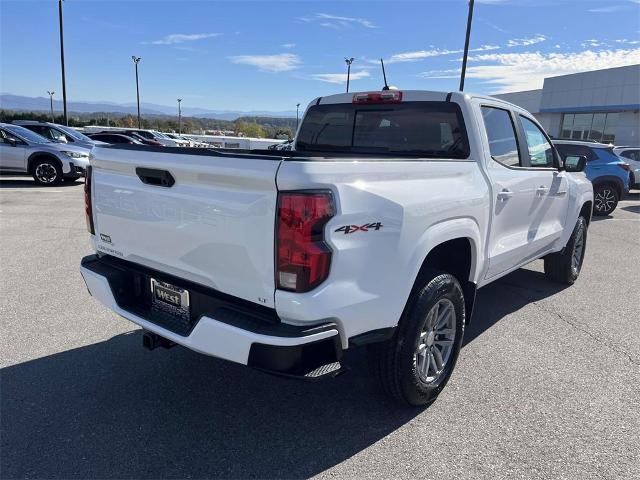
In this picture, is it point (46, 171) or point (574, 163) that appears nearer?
point (574, 163)

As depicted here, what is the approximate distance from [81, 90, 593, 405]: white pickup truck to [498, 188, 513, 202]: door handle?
0.02 m

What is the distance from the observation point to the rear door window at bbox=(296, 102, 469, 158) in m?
3.73

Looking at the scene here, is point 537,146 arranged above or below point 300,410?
above

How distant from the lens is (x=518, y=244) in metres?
4.19

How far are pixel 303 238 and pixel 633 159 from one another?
16350 millimetres

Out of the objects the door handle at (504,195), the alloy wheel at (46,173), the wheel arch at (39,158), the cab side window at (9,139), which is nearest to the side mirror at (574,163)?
the door handle at (504,195)

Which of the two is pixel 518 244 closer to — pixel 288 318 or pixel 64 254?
pixel 288 318

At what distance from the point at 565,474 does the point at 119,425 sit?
244 cm

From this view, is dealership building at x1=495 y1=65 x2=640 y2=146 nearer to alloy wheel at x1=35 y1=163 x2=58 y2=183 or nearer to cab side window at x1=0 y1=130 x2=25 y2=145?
alloy wheel at x1=35 y1=163 x2=58 y2=183

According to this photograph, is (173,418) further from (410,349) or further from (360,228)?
(360,228)

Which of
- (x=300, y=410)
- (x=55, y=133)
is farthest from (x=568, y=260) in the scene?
(x=55, y=133)

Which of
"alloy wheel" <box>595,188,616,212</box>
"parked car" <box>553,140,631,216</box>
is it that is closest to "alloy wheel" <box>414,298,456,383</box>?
"parked car" <box>553,140,631,216</box>

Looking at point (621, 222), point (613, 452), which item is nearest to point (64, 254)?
point (613, 452)

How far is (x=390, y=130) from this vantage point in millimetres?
3998
